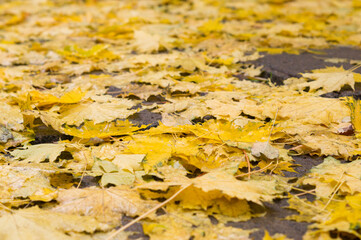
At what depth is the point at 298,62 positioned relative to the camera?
1.96 metres

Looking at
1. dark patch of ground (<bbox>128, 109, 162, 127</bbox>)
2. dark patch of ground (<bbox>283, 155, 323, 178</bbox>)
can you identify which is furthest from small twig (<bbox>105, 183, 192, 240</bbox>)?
dark patch of ground (<bbox>128, 109, 162, 127</bbox>)

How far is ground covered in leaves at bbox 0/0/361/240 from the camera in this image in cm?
78

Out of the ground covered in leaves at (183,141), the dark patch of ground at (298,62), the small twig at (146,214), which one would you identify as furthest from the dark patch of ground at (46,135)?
the dark patch of ground at (298,62)

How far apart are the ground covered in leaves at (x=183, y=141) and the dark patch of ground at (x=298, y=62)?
0.4 inches

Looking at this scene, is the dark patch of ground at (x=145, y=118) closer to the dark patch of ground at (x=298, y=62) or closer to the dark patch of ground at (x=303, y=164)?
the dark patch of ground at (x=303, y=164)

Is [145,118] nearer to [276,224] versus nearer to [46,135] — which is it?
[46,135]

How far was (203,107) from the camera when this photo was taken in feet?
4.55

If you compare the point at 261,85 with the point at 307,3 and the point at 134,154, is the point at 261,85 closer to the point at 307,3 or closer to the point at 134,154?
the point at 134,154

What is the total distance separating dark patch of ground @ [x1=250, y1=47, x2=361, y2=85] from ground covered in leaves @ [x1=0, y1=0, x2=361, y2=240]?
1 centimetres

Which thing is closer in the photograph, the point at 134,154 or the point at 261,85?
the point at 134,154

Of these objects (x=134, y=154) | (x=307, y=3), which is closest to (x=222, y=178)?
(x=134, y=154)

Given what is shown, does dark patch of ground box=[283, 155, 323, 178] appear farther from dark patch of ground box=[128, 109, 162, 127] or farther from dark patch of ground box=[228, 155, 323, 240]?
dark patch of ground box=[128, 109, 162, 127]

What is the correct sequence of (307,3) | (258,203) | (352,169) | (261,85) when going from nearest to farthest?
(258,203)
(352,169)
(261,85)
(307,3)

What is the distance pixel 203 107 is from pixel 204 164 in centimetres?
44
